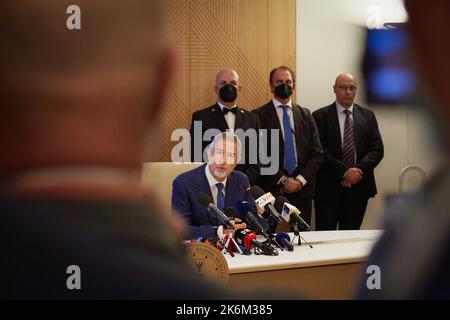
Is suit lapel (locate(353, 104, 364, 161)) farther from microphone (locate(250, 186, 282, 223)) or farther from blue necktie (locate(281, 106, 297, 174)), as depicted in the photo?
microphone (locate(250, 186, 282, 223))

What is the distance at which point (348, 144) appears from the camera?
0.89m

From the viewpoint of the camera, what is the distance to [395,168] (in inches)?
26.3

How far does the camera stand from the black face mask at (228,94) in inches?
38.9

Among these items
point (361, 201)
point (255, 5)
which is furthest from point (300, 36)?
point (361, 201)

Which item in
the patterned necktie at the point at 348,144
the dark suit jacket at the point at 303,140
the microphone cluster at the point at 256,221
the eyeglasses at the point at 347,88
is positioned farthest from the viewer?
the microphone cluster at the point at 256,221

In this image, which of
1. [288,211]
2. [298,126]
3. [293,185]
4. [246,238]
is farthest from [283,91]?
[246,238]

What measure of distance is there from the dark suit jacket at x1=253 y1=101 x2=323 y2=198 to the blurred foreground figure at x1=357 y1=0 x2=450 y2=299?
0.36 m

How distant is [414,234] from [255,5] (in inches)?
27.2

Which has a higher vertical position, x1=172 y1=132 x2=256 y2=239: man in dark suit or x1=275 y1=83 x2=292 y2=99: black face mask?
x1=275 y1=83 x2=292 y2=99: black face mask

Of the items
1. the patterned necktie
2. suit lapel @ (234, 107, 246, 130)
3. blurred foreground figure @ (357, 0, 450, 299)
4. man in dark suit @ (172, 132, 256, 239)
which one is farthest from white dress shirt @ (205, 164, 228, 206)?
blurred foreground figure @ (357, 0, 450, 299)

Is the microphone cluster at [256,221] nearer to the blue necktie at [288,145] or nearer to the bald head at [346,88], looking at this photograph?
the blue necktie at [288,145]

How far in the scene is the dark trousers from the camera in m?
0.81

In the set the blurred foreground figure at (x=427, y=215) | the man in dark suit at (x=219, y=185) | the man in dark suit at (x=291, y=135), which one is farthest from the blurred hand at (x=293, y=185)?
the blurred foreground figure at (x=427, y=215)

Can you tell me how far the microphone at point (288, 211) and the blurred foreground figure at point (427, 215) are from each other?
0.86 meters
